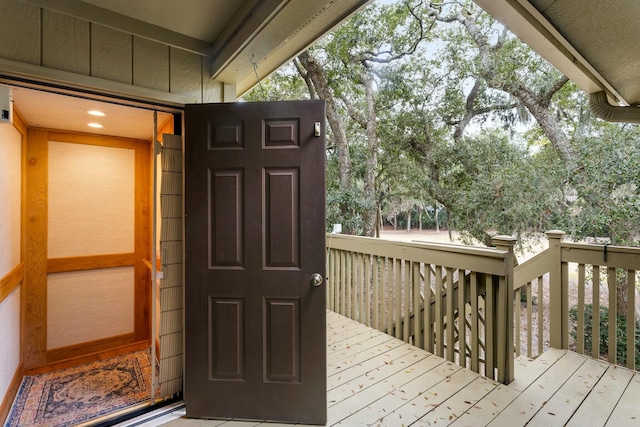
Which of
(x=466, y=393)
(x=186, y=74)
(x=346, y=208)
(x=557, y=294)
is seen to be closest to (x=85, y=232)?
(x=186, y=74)

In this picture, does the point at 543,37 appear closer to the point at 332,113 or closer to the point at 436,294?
the point at 436,294

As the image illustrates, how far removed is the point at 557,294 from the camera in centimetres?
268

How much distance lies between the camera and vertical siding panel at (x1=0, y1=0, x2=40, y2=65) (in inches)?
58.4

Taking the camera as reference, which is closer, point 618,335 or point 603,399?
point 603,399

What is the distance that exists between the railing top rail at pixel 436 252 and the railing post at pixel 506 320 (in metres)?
0.06

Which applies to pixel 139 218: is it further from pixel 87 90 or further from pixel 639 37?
pixel 639 37

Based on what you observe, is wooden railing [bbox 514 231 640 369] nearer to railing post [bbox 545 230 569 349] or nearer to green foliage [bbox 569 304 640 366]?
railing post [bbox 545 230 569 349]

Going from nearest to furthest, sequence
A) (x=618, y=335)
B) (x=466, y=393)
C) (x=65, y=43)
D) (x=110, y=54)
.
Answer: (x=65, y=43)
(x=110, y=54)
(x=466, y=393)
(x=618, y=335)

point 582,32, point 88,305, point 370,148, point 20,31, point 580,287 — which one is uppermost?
point 370,148

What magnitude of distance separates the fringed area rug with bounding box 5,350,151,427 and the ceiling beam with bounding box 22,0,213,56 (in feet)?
8.52

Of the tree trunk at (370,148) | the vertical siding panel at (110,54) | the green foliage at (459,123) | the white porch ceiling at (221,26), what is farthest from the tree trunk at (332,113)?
the vertical siding panel at (110,54)

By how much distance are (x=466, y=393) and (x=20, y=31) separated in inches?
138

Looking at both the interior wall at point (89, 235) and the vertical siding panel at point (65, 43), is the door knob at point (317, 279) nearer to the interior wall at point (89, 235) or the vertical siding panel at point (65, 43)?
the vertical siding panel at point (65, 43)

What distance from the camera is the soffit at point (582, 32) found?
1.55 meters
